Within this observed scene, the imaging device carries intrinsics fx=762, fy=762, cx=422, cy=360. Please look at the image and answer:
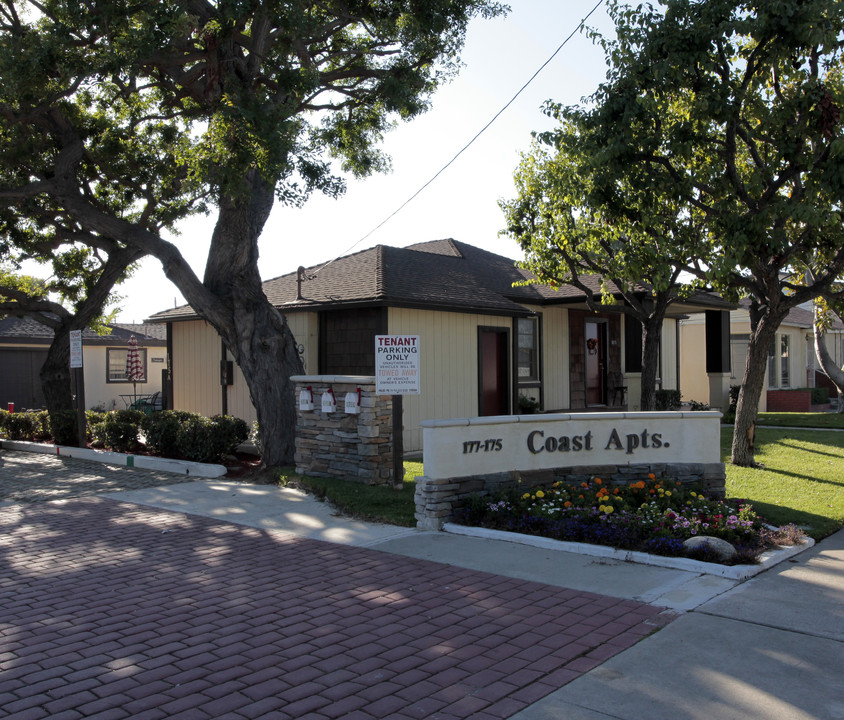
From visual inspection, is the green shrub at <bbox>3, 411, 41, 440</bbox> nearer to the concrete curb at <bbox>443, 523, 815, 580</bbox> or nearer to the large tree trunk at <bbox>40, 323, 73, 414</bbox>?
the large tree trunk at <bbox>40, 323, 73, 414</bbox>

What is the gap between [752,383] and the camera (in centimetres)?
1242

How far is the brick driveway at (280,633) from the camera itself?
13.8ft

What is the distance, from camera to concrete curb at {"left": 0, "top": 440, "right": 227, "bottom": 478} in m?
12.6

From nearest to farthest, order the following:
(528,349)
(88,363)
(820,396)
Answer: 1. (528,349)
2. (820,396)
3. (88,363)

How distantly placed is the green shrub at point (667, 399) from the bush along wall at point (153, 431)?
12079mm

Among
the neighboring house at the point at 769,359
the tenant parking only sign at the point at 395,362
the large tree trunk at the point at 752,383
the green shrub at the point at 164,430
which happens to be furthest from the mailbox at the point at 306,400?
the neighboring house at the point at 769,359

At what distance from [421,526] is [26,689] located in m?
4.67

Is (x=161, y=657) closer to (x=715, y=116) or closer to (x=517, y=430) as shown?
(x=517, y=430)

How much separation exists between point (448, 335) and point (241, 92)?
6.17 m

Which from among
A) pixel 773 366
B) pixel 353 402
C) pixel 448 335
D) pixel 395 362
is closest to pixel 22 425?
pixel 448 335

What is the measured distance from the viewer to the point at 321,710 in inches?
161

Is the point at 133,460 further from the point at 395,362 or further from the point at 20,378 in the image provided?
the point at 20,378

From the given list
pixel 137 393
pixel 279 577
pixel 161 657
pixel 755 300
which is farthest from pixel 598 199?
pixel 137 393

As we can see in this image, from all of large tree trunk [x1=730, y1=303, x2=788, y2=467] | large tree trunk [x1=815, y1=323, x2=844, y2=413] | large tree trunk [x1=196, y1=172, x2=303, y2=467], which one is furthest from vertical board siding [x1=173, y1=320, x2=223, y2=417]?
large tree trunk [x1=815, y1=323, x2=844, y2=413]
